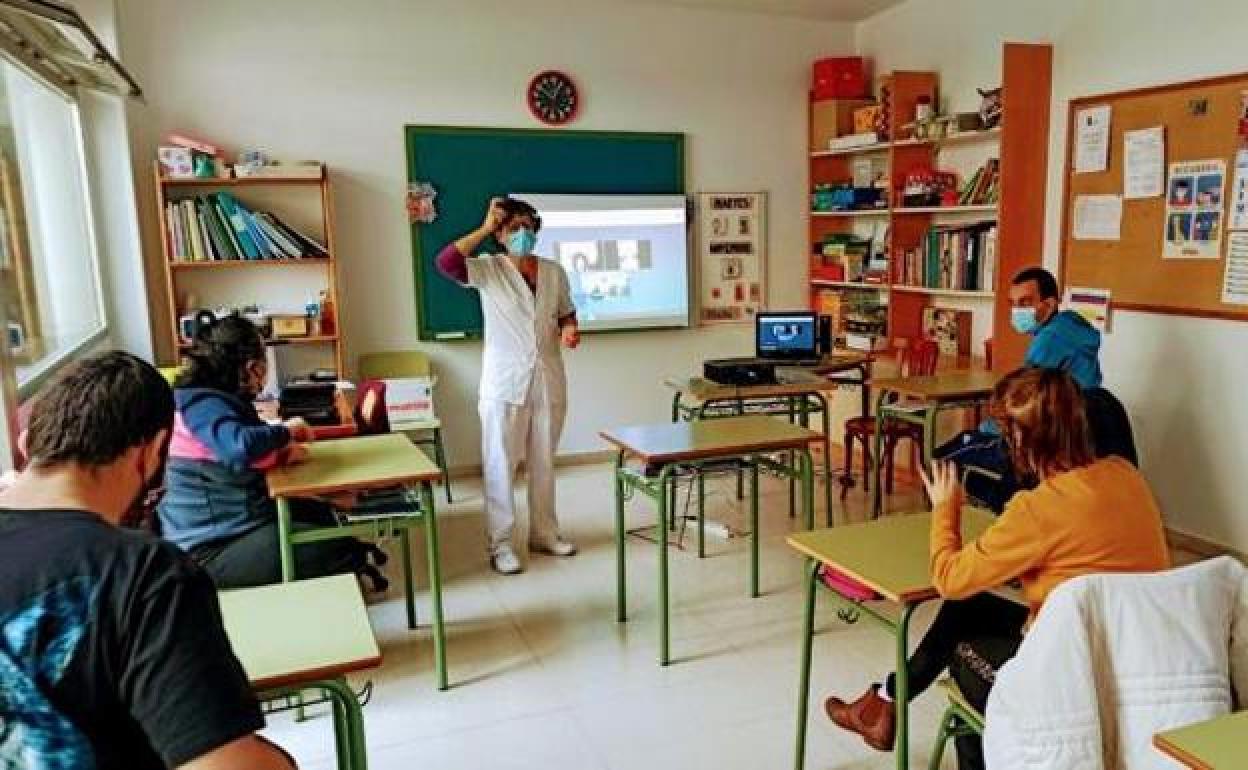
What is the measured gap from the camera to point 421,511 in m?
3.05

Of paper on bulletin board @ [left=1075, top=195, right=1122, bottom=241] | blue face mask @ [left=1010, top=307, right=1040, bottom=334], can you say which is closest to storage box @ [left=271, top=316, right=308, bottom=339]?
blue face mask @ [left=1010, top=307, right=1040, bottom=334]

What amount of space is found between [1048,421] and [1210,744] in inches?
29.8

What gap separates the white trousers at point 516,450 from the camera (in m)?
4.12

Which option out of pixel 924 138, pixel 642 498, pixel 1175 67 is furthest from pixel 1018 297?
pixel 642 498

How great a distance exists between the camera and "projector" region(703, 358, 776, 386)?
449 centimetres

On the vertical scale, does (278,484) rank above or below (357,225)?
below

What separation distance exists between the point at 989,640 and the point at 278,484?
2.10 metres

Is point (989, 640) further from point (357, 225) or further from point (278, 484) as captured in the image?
point (357, 225)

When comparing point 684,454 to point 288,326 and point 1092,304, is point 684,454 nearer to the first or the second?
point 1092,304

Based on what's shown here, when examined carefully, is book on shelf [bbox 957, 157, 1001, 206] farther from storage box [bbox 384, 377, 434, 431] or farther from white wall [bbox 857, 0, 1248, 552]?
storage box [bbox 384, 377, 434, 431]

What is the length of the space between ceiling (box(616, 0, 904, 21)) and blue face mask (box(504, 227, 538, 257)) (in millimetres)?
2550

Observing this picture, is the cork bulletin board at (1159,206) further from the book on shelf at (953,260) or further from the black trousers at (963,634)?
the black trousers at (963,634)

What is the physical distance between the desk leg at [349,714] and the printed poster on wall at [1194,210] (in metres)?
4.02

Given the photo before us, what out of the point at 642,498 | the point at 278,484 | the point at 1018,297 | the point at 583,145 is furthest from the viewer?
the point at 583,145
